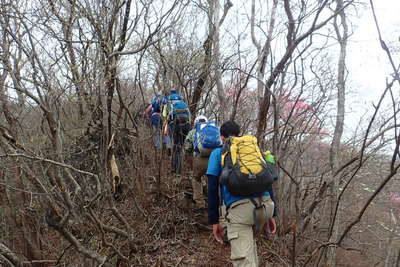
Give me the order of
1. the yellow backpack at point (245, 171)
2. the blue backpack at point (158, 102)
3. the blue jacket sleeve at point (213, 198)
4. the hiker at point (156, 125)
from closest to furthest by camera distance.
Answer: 1. the yellow backpack at point (245, 171)
2. the blue jacket sleeve at point (213, 198)
3. the hiker at point (156, 125)
4. the blue backpack at point (158, 102)

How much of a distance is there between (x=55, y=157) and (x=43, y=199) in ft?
1.70

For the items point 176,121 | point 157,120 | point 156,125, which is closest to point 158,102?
point 157,120

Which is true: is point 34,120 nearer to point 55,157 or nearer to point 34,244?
point 55,157

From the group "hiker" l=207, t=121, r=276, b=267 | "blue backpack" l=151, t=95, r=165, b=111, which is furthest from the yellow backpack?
"blue backpack" l=151, t=95, r=165, b=111

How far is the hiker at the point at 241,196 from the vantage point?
2.95 m

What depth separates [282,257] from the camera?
14.5 ft

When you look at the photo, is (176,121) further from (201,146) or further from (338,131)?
(338,131)

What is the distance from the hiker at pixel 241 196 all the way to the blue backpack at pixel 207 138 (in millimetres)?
1157

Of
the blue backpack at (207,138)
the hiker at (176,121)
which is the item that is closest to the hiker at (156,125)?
the hiker at (176,121)

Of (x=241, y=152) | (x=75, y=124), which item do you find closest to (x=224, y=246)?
(x=241, y=152)

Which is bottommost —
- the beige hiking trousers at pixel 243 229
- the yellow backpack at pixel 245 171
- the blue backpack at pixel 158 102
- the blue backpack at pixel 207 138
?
the beige hiking trousers at pixel 243 229

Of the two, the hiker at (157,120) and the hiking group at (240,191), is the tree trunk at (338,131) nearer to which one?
the hiking group at (240,191)

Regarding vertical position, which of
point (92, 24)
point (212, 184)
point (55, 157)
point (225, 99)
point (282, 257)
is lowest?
point (282, 257)

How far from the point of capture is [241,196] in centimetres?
304
